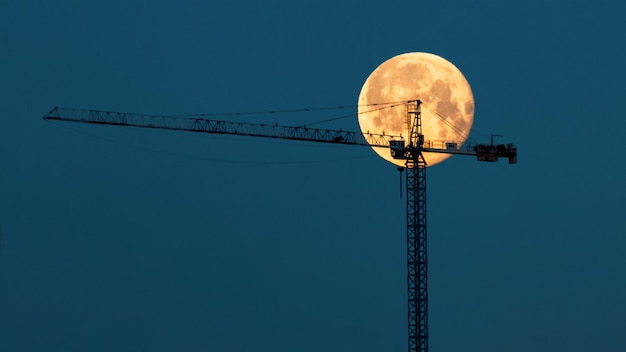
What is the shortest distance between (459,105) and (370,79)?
1062 centimetres

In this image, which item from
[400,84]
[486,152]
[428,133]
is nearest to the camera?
[400,84]

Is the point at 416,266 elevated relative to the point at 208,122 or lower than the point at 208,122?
lower

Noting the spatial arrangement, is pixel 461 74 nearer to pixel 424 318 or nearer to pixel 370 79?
pixel 370 79

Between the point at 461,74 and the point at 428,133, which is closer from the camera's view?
the point at 461,74

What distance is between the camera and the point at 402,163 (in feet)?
584

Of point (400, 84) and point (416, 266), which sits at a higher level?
point (400, 84)

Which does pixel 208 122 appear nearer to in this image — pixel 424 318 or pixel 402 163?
pixel 402 163

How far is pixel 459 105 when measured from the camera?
6220 inches

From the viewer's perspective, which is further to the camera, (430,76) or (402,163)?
(402,163)

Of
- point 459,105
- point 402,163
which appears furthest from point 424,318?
point 459,105

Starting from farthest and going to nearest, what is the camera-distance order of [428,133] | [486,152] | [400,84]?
[486,152]
[428,133]
[400,84]

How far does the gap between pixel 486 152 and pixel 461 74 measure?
29095mm

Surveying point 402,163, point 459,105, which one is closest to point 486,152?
point 402,163

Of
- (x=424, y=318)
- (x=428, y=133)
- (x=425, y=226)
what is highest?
(x=428, y=133)
